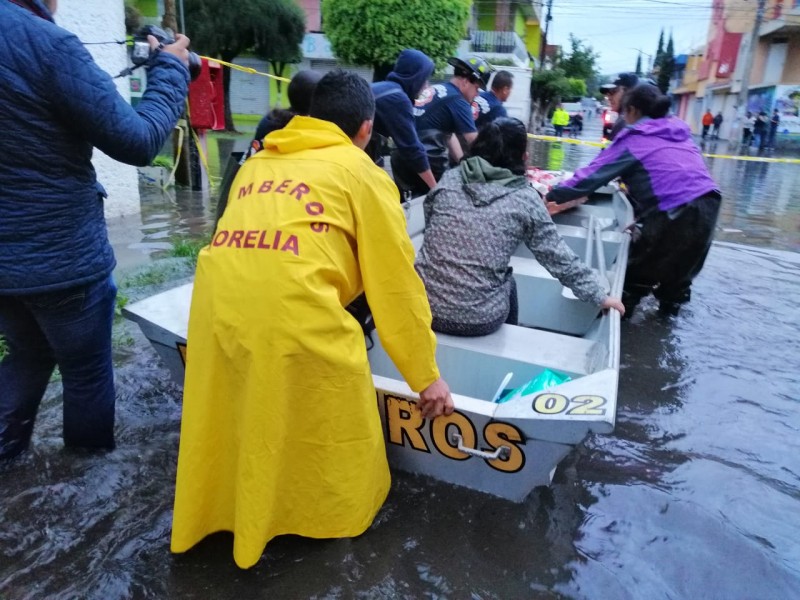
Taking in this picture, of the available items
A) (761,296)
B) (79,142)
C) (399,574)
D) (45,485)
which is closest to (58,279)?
(79,142)

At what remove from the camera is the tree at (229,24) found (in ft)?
73.8

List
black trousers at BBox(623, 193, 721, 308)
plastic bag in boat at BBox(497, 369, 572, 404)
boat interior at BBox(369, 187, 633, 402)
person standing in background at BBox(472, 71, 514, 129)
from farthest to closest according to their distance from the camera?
person standing in background at BBox(472, 71, 514, 129)
black trousers at BBox(623, 193, 721, 308)
boat interior at BBox(369, 187, 633, 402)
plastic bag in boat at BBox(497, 369, 572, 404)

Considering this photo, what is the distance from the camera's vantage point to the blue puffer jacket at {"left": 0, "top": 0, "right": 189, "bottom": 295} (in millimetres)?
1932

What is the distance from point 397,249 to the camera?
199 cm

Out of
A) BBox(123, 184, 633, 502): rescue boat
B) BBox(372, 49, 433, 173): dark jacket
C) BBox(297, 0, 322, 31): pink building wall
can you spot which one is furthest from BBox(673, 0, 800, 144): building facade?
BBox(123, 184, 633, 502): rescue boat

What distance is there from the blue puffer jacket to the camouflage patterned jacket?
4.37 ft

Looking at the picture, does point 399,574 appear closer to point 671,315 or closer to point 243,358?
point 243,358

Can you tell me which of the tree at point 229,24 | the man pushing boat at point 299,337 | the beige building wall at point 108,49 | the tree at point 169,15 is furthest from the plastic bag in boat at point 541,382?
the tree at point 229,24

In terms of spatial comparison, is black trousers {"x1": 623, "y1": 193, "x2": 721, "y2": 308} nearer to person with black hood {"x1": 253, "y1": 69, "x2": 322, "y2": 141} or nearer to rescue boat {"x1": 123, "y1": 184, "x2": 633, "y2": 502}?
rescue boat {"x1": 123, "y1": 184, "x2": 633, "y2": 502}

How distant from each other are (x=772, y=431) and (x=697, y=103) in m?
53.2

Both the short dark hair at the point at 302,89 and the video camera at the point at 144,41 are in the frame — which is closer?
the video camera at the point at 144,41

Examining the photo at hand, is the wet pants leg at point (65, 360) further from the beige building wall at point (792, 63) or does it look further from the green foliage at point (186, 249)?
the beige building wall at point (792, 63)

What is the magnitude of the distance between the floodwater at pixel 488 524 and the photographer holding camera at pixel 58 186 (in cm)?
46

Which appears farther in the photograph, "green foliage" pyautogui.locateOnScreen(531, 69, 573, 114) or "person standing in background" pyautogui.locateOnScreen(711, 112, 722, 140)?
"green foliage" pyautogui.locateOnScreen(531, 69, 573, 114)
